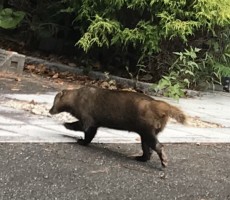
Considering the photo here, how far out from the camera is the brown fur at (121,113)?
212 inches

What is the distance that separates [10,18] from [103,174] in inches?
293

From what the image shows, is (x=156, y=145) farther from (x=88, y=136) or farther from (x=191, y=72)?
(x=191, y=72)

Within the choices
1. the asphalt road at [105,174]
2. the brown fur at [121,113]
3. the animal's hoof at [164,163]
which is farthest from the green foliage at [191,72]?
the animal's hoof at [164,163]

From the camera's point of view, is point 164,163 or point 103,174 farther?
point 164,163

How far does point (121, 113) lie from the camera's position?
5.54m

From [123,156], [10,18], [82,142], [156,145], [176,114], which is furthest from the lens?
[10,18]

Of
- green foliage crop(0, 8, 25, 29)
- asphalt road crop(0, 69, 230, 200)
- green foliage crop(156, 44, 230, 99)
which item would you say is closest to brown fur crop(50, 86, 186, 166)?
asphalt road crop(0, 69, 230, 200)

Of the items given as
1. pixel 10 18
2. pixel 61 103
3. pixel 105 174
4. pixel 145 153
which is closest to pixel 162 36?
pixel 10 18

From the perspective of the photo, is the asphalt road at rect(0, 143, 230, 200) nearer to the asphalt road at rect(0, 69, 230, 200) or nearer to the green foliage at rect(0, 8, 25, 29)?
the asphalt road at rect(0, 69, 230, 200)

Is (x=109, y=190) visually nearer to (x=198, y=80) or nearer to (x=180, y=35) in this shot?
(x=180, y=35)

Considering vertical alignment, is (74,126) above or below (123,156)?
above

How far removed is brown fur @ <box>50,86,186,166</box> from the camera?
5375 mm

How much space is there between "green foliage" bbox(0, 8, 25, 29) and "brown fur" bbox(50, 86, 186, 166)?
5821mm

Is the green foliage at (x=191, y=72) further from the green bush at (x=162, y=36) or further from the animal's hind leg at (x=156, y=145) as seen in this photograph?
the animal's hind leg at (x=156, y=145)
